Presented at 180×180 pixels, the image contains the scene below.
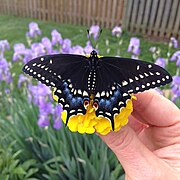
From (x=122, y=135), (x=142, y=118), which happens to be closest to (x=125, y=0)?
(x=142, y=118)

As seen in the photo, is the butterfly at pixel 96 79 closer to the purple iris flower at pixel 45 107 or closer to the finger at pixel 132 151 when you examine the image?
the finger at pixel 132 151

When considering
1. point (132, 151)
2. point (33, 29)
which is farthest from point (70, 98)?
point (33, 29)

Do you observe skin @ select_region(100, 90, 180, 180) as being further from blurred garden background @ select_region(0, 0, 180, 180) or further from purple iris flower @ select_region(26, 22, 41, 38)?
purple iris flower @ select_region(26, 22, 41, 38)

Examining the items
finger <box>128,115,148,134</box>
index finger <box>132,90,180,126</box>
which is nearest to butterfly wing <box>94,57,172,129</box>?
index finger <box>132,90,180,126</box>

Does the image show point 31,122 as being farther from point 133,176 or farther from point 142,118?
point 133,176

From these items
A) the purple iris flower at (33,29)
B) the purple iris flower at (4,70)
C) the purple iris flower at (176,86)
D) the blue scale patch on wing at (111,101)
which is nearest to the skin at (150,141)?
the blue scale patch on wing at (111,101)

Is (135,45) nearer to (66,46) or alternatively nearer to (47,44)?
(66,46)
